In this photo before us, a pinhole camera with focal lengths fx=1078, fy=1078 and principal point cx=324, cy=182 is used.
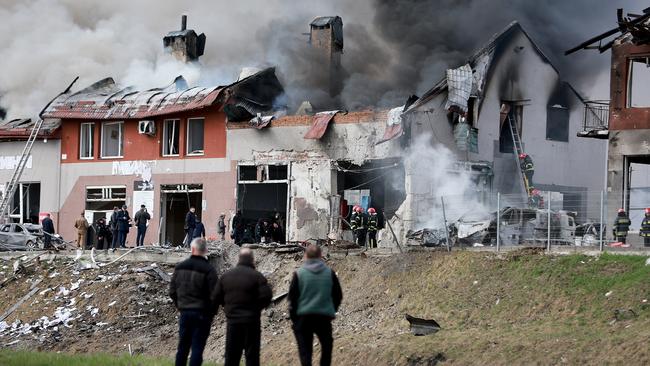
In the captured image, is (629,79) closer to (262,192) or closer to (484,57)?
(484,57)

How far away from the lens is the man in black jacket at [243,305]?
13805 mm

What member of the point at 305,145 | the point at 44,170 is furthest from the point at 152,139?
the point at 305,145

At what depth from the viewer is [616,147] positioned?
3353 cm

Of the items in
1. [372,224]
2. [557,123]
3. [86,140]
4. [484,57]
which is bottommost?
[372,224]

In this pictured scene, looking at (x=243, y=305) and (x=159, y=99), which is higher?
(x=159, y=99)

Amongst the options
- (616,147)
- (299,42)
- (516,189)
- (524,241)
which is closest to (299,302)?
(524,241)

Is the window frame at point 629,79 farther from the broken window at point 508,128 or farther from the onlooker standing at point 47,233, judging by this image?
the onlooker standing at point 47,233

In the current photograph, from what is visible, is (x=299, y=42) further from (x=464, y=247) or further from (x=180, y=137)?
(x=464, y=247)

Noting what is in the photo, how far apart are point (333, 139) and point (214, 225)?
19.6 ft

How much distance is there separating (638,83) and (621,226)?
427 inches

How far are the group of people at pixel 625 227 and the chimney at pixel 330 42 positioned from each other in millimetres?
22780

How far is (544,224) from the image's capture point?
25.4 m

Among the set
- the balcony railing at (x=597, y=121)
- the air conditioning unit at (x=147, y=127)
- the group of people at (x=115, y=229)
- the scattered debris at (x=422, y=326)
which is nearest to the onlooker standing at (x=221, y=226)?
the group of people at (x=115, y=229)

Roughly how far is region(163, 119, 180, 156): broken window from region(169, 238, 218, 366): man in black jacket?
28732mm
